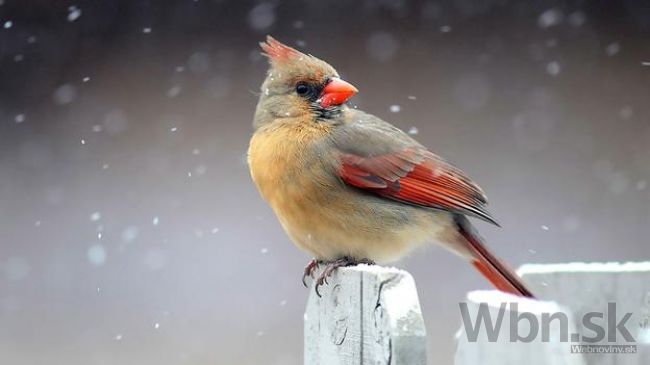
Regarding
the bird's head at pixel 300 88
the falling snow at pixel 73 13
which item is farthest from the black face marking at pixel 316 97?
the falling snow at pixel 73 13

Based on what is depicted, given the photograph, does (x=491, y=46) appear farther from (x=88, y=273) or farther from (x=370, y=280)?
(x=370, y=280)

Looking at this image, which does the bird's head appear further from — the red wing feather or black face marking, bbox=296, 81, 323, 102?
the red wing feather

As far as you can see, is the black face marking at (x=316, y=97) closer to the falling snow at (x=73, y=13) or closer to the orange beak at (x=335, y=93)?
the orange beak at (x=335, y=93)

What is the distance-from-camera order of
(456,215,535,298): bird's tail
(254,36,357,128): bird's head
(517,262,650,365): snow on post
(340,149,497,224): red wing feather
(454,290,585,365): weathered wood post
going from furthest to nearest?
1. (254,36,357,128): bird's head
2. (340,149,497,224): red wing feather
3. (456,215,535,298): bird's tail
4. (517,262,650,365): snow on post
5. (454,290,585,365): weathered wood post

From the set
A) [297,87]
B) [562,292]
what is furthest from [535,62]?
[562,292]

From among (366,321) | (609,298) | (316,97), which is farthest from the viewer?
(316,97)

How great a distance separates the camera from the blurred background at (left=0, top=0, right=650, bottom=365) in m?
4.38

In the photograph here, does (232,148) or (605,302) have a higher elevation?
(232,148)

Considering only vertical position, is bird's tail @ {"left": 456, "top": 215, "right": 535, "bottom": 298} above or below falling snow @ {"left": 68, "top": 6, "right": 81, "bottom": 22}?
below

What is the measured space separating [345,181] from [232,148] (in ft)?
5.93

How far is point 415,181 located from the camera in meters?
2.95

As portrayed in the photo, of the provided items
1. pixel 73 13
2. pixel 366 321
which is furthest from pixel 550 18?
pixel 366 321

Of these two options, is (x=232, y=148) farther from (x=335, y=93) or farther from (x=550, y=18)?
(x=335, y=93)

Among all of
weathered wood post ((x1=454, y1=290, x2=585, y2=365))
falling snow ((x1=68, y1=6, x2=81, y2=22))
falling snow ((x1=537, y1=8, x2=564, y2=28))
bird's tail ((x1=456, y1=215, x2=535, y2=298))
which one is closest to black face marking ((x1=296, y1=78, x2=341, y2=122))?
bird's tail ((x1=456, y1=215, x2=535, y2=298))
